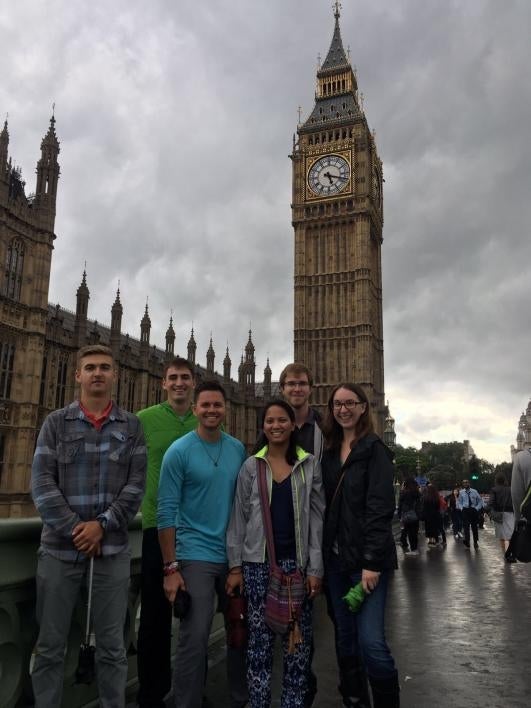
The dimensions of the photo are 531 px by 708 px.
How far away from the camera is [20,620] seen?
3.32m

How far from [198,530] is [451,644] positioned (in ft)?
10.0

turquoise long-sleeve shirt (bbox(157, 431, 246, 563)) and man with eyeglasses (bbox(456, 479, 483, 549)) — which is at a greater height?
turquoise long-sleeve shirt (bbox(157, 431, 246, 563))

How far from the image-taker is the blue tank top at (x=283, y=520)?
347cm

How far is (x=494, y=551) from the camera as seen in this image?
13391 millimetres

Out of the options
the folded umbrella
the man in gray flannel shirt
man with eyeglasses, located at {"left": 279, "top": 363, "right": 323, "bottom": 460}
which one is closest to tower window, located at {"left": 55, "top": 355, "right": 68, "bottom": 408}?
man with eyeglasses, located at {"left": 279, "top": 363, "right": 323, "bottom": 460}

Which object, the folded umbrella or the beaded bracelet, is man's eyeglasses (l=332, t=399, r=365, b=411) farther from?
the folded umbrella

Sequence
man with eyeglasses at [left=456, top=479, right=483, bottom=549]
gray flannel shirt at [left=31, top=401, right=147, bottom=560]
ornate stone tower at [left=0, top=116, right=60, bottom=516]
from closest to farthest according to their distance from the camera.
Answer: gray flannel shirt at [left=31, top=401, right=147, bottom=560], man with eyeglasses at [left=456, top=479, right=483, bottom=549], ornate stone tower at [left=0, top=116, right=60, bottom=516]

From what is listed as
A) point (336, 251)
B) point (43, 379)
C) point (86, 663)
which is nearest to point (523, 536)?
point (86, 663)

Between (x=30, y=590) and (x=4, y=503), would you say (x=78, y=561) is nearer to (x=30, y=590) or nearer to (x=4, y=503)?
(x=30, y=590)

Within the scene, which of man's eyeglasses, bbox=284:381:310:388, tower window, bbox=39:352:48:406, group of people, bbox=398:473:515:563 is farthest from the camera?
tower window, bbox=39:352:48:406

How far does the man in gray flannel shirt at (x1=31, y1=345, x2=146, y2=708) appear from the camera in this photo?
3059 millimetres

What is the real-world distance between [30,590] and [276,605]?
1.43 meters

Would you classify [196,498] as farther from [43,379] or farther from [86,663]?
[43,379]

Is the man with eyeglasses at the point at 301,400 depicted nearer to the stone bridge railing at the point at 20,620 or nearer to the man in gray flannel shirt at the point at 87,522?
the man in gray flannel shirt at the point at 87,522
